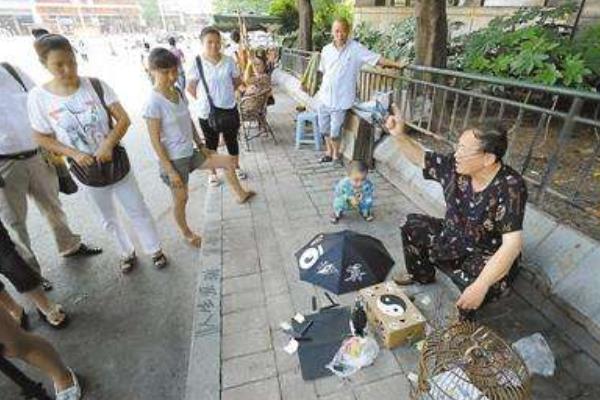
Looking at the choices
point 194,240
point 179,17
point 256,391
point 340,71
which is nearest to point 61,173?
point 194,240

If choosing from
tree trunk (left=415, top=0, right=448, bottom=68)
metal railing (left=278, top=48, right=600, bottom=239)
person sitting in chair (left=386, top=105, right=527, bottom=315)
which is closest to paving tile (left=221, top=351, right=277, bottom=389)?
person sitting in chair (left=386, top=105, right=527, bottom=315)

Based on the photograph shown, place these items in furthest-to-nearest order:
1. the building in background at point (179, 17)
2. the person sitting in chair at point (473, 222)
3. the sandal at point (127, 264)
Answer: the building in background at point (179, 17), the sandal at point (127, 264), the person sitting in chair at point (473, 222)

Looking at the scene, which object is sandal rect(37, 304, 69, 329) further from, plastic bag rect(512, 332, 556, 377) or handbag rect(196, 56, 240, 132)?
plastic bag rect(512, 332, 556, 377)

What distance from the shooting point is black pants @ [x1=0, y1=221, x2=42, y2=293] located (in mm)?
2656

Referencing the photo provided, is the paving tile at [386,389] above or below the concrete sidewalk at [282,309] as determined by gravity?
above

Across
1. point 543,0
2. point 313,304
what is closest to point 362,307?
point 313,304

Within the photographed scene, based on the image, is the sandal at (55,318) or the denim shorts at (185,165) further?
the denim shorts at (185,165)

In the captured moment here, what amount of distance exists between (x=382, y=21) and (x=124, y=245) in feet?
42.8

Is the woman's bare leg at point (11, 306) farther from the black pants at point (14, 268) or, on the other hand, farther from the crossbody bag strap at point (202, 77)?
the crossbody bag strap at point (202, 77)

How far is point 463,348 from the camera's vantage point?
2.17 m

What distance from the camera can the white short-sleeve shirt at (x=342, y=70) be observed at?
4.92 meters

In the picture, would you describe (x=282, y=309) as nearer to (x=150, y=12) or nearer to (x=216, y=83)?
(x=216, y=83)

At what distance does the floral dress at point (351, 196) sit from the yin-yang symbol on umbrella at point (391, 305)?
1.57 meters

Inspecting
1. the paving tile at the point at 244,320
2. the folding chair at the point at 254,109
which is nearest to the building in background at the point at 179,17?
the folding chair at the point at 254,109
